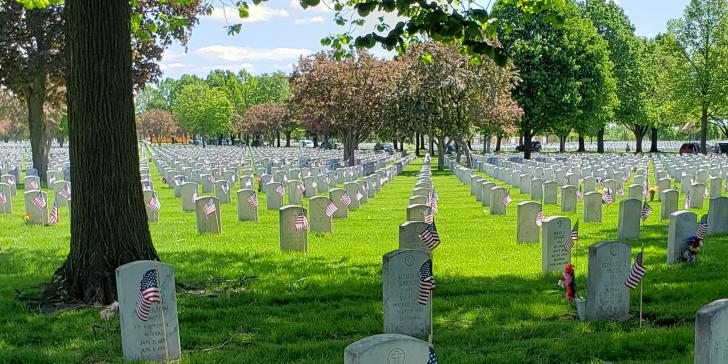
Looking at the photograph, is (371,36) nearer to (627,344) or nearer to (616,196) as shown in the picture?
(627,344)

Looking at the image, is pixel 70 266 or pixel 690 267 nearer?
pixel 70 266

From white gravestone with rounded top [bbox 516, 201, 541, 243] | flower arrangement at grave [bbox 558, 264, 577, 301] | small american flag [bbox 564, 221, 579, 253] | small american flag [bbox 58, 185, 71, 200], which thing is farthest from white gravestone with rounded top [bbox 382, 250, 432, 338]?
small american flag [bbox 58, 185, 71, 200]

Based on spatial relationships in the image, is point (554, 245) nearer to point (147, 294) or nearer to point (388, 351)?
point (147, 294)

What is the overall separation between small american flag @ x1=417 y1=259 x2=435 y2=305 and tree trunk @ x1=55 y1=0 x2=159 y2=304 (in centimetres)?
365

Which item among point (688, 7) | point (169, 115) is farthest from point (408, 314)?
point (169, 115)

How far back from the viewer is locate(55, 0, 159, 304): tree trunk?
7692 mm

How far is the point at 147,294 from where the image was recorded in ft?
19.7

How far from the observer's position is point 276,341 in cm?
666

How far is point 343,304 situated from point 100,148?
11.4ft

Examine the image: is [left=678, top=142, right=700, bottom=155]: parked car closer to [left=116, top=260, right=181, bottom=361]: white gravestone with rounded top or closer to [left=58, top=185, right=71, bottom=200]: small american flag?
[left=58, top=185, right=71, bottom=200]: small american flag

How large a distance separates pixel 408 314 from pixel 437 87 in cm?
3012

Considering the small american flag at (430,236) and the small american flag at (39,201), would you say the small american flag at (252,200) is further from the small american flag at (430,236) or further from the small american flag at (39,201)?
the small american flag at (430,236)

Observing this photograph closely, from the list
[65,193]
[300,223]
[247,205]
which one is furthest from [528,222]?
[65,193]

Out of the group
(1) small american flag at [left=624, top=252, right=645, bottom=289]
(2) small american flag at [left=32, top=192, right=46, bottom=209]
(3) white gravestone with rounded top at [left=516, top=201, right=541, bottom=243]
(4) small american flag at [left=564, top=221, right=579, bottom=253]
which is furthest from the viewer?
(2) small american flag at [left=32, top=192, right=46, bottom=209]
